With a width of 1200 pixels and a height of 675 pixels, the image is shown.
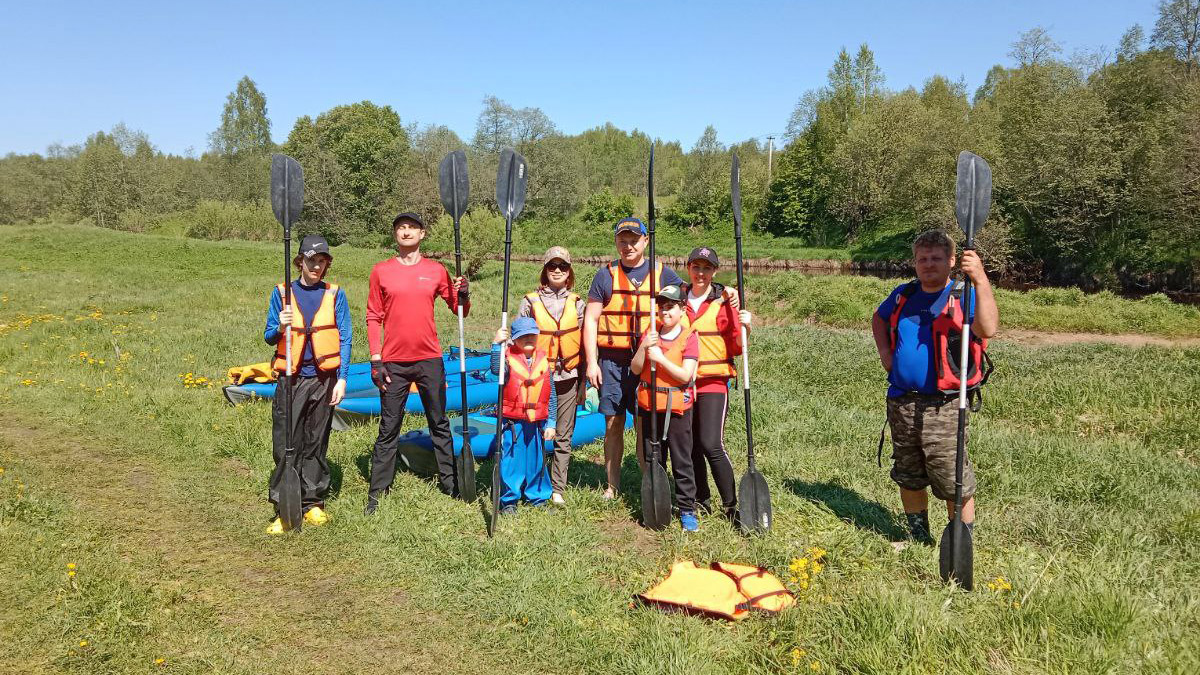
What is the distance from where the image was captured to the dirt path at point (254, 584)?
3.73 meters

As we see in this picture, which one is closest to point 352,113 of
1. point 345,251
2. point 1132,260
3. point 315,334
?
point 345,251

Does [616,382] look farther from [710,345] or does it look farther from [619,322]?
[710,345]

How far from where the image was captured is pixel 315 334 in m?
5.30

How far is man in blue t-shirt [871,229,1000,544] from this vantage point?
4.26 metres

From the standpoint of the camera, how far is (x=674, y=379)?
15.9 feet

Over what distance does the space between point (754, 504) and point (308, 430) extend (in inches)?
130

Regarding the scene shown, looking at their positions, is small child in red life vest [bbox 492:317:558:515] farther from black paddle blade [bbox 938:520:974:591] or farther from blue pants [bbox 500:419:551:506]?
black paddle blade [bbox 938:520:974:591]

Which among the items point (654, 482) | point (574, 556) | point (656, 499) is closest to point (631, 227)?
point (654, 482)

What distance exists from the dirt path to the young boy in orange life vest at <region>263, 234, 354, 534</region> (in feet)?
1.72

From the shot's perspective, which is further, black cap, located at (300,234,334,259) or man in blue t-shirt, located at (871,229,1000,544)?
black cap, located at (300,234,334,259)

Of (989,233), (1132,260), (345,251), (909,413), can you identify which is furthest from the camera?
(345,251)

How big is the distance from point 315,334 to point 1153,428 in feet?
28.0

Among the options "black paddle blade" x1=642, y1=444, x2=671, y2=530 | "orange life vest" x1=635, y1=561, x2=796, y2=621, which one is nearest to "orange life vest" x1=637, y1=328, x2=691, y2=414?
"black paddle blade" x1=642, y1=444, x2=671, y2=530

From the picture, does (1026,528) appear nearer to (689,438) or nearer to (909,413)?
(909,413)
